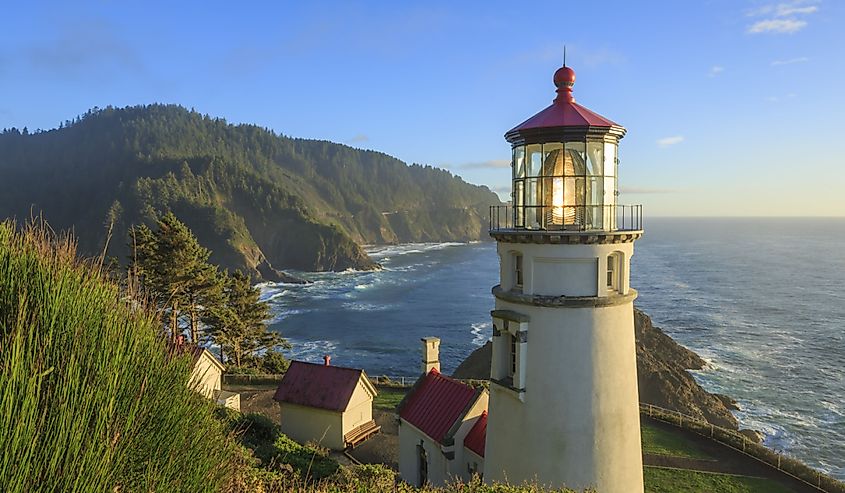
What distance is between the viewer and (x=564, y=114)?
24.5 feet

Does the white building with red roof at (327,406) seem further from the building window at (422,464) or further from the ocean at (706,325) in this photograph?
the ocean at (706,325)

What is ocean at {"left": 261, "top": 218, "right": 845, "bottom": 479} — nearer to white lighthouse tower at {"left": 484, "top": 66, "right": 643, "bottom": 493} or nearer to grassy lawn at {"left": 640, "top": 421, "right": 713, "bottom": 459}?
grassy lawn at {"left": 640, "top": 421, "right": 713, "bottom": 459}

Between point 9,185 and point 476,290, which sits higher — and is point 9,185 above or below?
above

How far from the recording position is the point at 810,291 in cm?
7362

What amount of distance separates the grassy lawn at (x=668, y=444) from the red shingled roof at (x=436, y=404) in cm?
746

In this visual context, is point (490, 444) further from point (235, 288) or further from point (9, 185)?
point (9, 185)

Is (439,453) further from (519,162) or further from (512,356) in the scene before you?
(519,162)

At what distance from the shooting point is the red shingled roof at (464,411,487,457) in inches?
454

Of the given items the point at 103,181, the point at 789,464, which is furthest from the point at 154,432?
the point at 103,181

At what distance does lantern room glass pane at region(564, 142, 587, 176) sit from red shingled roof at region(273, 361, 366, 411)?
1177 centimetres

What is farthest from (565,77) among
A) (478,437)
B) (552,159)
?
(478,437)

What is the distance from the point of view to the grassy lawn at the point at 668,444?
1622 centimetres

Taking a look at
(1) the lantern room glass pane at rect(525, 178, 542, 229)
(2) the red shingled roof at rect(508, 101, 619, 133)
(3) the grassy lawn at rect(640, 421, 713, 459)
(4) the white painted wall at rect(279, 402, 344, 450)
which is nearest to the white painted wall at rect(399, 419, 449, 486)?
(4) the white painted wall at rect(279, 402, 344, 450)

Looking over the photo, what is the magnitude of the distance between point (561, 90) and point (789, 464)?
13888 mm
